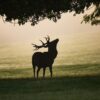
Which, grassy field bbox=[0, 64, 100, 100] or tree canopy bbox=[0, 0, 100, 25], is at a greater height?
tree canopy bbox=[0, 0, 100, 25]

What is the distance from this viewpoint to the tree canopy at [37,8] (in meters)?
24.2

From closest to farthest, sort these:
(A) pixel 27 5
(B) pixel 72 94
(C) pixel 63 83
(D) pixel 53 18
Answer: (B) pixel 72 94 → (C) pixel 63 83 → (A) pixel 27 5 → (D) pixel 53 18

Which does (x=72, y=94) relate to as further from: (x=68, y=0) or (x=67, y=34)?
(x=67, y=34)

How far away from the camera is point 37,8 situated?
24.9 meters

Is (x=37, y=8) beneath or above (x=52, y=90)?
above

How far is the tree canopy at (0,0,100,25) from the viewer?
24.2m

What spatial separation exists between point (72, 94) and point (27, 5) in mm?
8624

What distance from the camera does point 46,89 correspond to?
1912cm

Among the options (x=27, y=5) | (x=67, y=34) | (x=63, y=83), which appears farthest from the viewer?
(x=67, y=34)

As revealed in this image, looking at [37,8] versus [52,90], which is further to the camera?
[37,8]

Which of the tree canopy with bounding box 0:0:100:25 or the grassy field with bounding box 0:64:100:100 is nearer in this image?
the grassy field with bounding box 0:64:100:100

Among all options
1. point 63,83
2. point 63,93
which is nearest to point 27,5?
point 63,83

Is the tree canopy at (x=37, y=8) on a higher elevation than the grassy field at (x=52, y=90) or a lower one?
higher

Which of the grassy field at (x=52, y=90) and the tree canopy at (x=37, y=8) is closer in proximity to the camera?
the grassy field at (x=52, y=90)
